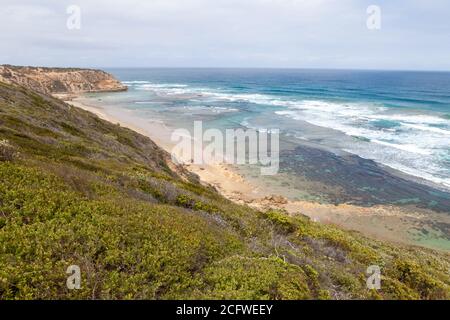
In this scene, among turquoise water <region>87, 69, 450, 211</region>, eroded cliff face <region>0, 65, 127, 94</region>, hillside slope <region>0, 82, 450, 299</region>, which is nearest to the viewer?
hillside slope <region>0, 82, 450, 299</region>

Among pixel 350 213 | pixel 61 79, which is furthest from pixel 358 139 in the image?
pixel 61 79

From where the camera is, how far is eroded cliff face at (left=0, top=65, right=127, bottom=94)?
92.7 metres

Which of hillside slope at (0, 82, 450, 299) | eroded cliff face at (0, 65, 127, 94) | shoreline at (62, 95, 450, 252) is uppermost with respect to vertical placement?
eroded cliff face at (0, 65, 127, 94)

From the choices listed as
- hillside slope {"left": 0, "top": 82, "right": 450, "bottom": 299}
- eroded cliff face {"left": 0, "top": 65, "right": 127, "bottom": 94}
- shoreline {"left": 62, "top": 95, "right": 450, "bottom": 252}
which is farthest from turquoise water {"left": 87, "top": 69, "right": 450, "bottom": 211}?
eroded cliff face {"left": 0, "top": 65, "right": 127, "bottom": 94}

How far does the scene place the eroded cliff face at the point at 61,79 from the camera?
9269cm

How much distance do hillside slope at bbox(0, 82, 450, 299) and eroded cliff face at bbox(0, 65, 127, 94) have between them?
95.0m

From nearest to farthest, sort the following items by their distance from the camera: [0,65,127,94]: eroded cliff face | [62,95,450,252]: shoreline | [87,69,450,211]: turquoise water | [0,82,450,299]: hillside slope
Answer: [0,82,450,299]: hillside slope
[62,95,450,252]: shoreline
[87,69,450,211]: turquoise water
[0,65,127,94]: eroded cliff face

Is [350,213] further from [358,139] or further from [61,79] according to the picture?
[61,79]

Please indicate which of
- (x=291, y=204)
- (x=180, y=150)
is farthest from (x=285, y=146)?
(x=291, y=204)

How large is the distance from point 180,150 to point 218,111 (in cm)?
3125

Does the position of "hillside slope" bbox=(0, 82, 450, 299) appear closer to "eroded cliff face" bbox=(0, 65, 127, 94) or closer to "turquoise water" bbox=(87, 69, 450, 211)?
"turquoise water" bbox=(87, 69, 450, 211)

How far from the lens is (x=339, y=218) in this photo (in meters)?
23.4

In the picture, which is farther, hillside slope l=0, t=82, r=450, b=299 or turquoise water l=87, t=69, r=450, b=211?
turquoise water l=87, t=69, r=450, b=211
